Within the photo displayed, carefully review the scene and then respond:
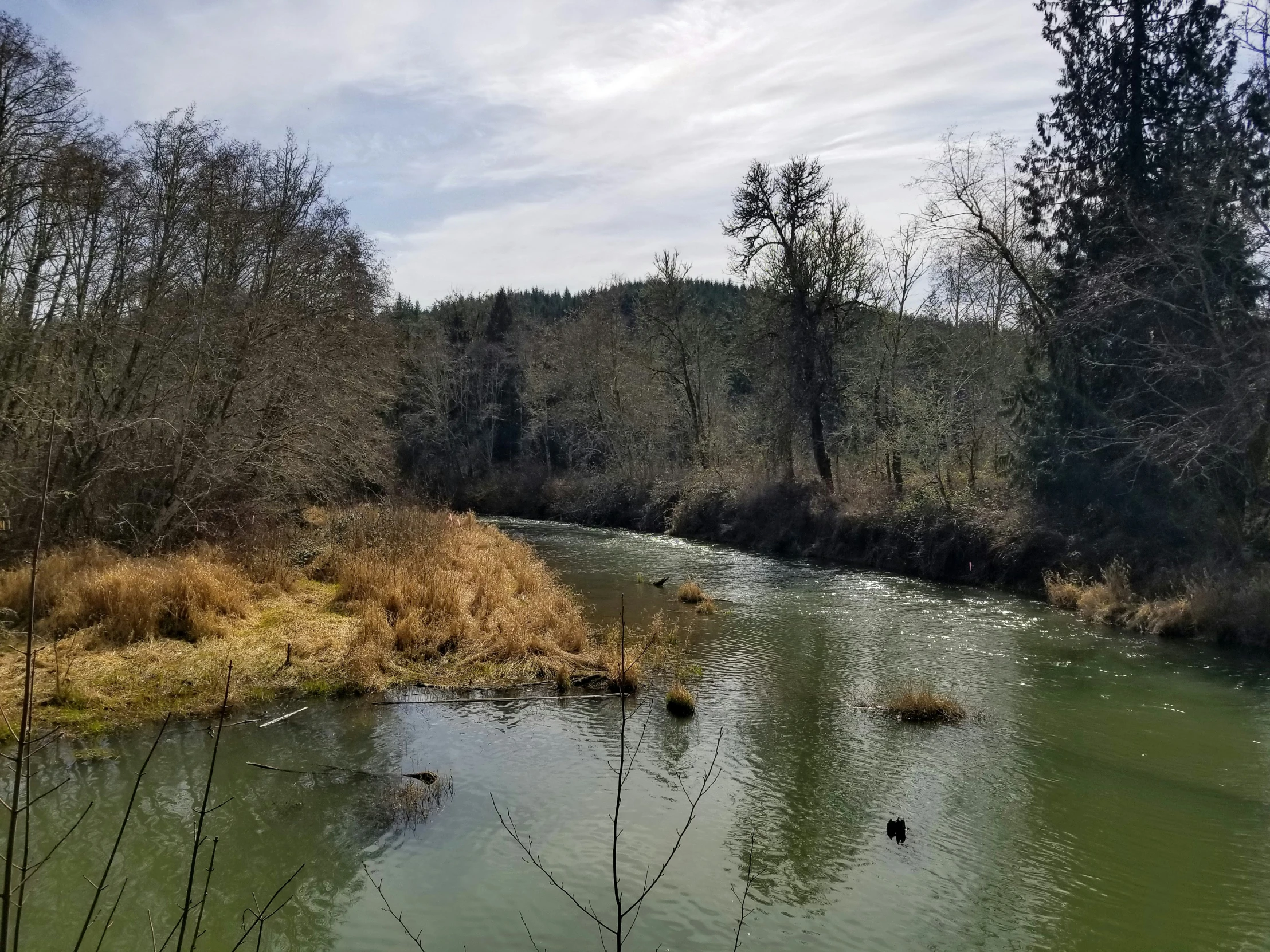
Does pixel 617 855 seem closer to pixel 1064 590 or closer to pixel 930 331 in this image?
pixel 1064 590

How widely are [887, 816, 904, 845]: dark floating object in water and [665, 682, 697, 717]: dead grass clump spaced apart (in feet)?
11.9

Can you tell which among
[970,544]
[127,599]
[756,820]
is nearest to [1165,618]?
[970,544]

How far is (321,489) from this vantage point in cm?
2017

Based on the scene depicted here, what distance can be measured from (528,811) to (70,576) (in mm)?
8871

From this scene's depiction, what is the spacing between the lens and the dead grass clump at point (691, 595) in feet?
60.7

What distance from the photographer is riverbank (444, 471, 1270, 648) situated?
609 inches

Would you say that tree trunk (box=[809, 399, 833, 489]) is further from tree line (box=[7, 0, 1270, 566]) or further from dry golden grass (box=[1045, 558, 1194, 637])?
dry golden grass (box=[1045, 558, 1194, 637])

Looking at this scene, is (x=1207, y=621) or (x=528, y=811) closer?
(x=528, y=811)

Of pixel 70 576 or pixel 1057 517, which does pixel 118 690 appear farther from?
pixel 1057 517

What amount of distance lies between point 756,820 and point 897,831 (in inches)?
50.5

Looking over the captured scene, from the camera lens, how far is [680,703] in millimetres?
11047

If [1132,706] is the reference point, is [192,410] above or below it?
above

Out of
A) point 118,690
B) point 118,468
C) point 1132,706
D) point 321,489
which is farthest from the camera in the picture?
point 321,489

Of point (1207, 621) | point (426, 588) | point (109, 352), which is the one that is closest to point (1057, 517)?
point (1207, 621)
